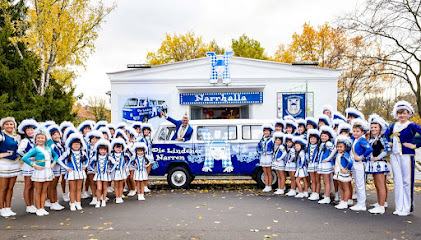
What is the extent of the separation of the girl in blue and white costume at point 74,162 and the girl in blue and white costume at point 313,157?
514 cm

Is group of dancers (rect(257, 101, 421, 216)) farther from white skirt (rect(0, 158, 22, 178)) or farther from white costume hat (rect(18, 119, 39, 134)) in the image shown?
white skirt (rect(0, 158, 22, 178))

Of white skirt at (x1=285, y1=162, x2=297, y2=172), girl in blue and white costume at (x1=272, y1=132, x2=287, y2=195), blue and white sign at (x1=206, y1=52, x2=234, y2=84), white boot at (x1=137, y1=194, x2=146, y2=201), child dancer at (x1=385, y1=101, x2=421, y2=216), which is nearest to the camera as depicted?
child dancer at (x1=385, y1=101, x2=421, y2=216)

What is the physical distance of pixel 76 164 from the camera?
736cm

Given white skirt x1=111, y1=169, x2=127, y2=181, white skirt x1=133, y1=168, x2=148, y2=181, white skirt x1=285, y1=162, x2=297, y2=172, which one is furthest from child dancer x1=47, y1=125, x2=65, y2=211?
white skirt x1=285, y1=162, x2=297, y2=172

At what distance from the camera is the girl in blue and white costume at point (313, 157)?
8.26 meters

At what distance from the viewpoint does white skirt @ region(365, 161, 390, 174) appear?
7062 millimetres

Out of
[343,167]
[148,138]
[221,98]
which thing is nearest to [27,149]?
[148,138]

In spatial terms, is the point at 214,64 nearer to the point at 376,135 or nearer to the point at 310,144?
the point at 310,144

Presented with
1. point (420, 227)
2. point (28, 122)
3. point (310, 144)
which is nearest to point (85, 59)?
point (28, 122)

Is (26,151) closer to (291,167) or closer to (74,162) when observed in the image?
(74,162)

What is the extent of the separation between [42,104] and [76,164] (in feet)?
41.3

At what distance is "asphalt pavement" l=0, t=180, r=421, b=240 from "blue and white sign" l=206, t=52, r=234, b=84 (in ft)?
32.6

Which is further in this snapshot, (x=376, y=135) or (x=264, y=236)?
(x=376, y=135)

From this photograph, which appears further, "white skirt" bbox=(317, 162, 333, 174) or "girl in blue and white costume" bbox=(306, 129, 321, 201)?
"girl in blue and white costume" bbox=(306, 129, 321, 201)
